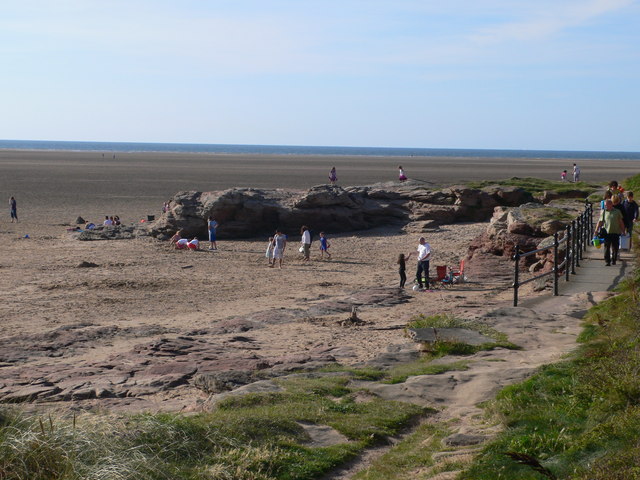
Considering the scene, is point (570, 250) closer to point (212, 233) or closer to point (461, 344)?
point (461, 344)

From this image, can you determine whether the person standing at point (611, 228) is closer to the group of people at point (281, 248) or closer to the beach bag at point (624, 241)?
the beach bag at point (624, 241)

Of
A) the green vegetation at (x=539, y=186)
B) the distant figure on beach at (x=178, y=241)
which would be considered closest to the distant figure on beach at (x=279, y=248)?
the distant figure on beach at (x=178, y=241)

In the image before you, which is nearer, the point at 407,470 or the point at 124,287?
the point at 407,470

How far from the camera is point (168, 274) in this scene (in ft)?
71.7

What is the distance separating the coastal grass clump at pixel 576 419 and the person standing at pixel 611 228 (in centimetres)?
658

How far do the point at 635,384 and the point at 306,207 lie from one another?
947 inches

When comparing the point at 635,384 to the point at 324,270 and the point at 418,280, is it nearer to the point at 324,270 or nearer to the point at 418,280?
the point at 418,280

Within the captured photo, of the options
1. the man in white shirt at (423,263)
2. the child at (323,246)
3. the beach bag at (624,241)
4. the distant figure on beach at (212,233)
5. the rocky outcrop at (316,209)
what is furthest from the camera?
the rocky outcrop at (316,209)

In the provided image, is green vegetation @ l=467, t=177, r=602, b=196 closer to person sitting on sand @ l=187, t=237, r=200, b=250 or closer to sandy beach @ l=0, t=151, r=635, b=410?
sandy beach @ l=0, t=151, r=635, b=410

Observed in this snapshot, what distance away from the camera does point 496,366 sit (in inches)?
387

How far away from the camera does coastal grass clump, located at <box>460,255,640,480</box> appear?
5.68 m

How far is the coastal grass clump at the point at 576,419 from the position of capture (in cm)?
568

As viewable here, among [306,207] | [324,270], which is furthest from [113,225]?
[324,270]

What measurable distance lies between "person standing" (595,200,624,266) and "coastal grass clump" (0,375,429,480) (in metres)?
9.03
